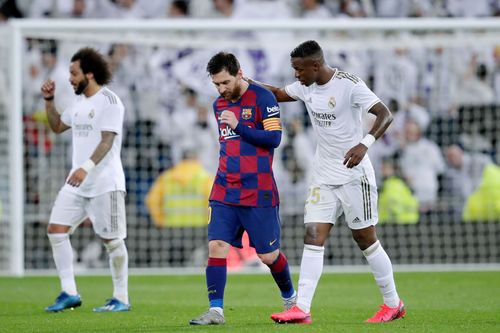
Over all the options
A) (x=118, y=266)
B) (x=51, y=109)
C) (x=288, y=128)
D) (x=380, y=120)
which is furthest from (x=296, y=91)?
(x=288, y=128)

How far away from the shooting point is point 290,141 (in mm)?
18641

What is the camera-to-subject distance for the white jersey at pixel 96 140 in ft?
34.8

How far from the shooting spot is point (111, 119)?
34.5ft

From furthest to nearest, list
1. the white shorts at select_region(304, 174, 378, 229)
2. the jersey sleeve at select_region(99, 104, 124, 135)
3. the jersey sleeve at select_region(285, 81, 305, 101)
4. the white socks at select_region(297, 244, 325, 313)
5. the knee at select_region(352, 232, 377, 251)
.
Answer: the jersey sleeve at select_region(99, 104, 124, 135) < the jersey sleeve at select_region(285, 81, 305, 101) < the knee at select_region(352, 232, 377, 251) < the white shorts at select_region(304, 174, 378, 229) < the white socks at select_region(297, 244, 325, 313)

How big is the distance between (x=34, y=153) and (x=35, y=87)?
1.48 m

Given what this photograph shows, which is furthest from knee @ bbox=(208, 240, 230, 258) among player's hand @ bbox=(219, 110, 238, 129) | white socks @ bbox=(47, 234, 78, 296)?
white socks @ bbox=(47, 234, 78, 296)

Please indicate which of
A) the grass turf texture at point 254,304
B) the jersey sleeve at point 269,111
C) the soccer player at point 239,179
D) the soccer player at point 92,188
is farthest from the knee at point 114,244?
the jersey sleeve at point 269,111

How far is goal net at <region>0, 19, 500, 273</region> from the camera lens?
17266 millimetres

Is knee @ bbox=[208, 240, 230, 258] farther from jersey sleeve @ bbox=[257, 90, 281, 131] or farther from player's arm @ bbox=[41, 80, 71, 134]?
player's arm @ bbox=[41, 80, 71, 134]

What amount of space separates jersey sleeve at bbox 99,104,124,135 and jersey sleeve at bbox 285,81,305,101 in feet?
6.33

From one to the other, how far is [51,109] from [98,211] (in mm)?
1137

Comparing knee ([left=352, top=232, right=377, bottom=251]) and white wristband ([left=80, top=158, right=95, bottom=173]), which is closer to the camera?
knee ([left=352, top=232, right=377, bottom=251])

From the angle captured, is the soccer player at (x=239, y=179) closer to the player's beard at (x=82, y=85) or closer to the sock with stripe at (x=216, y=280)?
the sock with stripe at (x=216, y=280)

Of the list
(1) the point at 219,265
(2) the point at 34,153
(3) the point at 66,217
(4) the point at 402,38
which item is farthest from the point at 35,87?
(1) the point at 219,265
